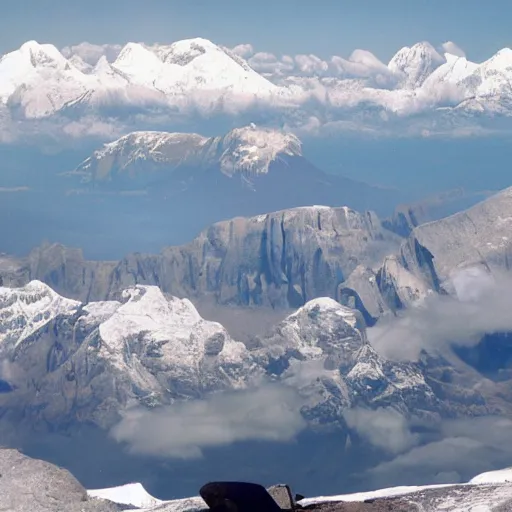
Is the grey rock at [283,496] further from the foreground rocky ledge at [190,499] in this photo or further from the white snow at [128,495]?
the white snow at [128,495]

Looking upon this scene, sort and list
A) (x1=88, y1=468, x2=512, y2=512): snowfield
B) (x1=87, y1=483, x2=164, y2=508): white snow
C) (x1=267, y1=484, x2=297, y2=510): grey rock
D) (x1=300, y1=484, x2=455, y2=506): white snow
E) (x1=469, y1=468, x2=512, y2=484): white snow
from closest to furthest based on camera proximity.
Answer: (x1=88, y1=468, x2=512, y2=512): snowfield → (x1=267, y1=484, x2=297, y2=510): grey rock → (x1=300, y1=484, x2=455, y2=506): white snow → (x1=469, y1=468, x2=512, y2=484): white snow → (x1=87, y1=483, x2=164, y2=508): white snow

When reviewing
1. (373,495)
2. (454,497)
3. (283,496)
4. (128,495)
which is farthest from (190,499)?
(128,495)

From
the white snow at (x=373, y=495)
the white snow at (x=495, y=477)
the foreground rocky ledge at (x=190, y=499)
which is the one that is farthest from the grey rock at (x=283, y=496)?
the white snow at (x=495, y=477)

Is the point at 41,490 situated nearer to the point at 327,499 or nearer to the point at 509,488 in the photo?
the point at 327,499

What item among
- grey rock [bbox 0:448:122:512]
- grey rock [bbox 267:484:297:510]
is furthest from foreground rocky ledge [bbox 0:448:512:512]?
grey rock [bbox 267:484:297:510]

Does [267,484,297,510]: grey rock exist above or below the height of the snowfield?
above

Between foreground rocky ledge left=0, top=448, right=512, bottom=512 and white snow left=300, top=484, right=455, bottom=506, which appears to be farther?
white snow left=300, top=484, right=455, bottom=506

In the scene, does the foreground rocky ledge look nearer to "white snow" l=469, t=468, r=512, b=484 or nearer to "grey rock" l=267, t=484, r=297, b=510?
"white snow" l=469, t=468, r=512, b=484

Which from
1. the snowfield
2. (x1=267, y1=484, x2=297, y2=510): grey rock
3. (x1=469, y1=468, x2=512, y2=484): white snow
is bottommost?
(x1=469, y1=468, x2=512, y2=484): white snow

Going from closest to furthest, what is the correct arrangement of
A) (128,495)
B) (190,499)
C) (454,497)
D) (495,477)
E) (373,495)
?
1. (454,497)
2. (190,499)
3. (373,495)
4. (495,477)
5. (128,495)

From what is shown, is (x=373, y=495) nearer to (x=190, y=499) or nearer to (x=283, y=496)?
(x=283, y=496)

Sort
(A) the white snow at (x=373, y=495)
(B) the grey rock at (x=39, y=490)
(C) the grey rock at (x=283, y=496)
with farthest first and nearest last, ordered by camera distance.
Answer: (A) the white snow at (x=373, y=495) → (B) the grey rock at (x=39, y=490) → (C) the grey rock at (x=283, y=496)
